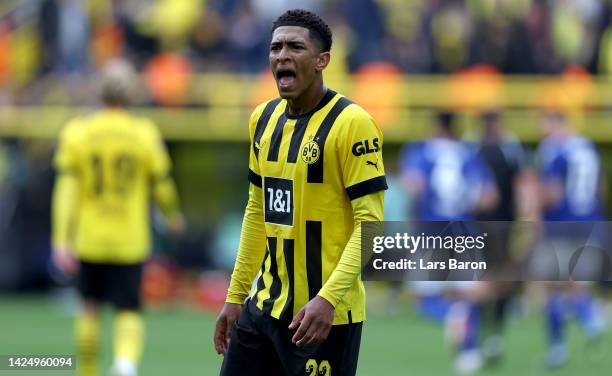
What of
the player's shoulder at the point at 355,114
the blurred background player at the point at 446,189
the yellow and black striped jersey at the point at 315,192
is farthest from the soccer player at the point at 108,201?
the player's shoulder at the point at 355,114

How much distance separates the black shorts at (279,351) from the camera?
5.97 meters

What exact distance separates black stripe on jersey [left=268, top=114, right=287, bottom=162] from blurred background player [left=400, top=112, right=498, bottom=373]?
7.35m

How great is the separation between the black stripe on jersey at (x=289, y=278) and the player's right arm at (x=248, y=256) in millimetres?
363

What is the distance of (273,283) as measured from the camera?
6.20 metres

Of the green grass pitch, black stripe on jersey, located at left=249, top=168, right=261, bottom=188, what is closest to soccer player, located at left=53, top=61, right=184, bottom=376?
the green grass pitch

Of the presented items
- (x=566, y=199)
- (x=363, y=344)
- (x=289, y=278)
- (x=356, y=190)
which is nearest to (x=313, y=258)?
(x=289, y=278)

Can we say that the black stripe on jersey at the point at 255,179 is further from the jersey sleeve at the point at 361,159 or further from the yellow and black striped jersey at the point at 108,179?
the yellow and black striped jersey at the point at 108,179

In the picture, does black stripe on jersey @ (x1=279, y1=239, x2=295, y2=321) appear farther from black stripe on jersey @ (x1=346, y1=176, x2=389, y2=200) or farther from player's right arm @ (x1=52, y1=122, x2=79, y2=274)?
player's right arm @ (x1=52, y1=122, x2=79, y2=274)

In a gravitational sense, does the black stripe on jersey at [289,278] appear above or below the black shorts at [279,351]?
above

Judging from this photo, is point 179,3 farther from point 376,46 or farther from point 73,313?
point 73,313

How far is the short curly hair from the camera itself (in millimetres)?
6051

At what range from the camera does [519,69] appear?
63.2ft

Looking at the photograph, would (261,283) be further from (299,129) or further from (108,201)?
(108,201)

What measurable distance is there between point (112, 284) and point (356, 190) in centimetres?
483
